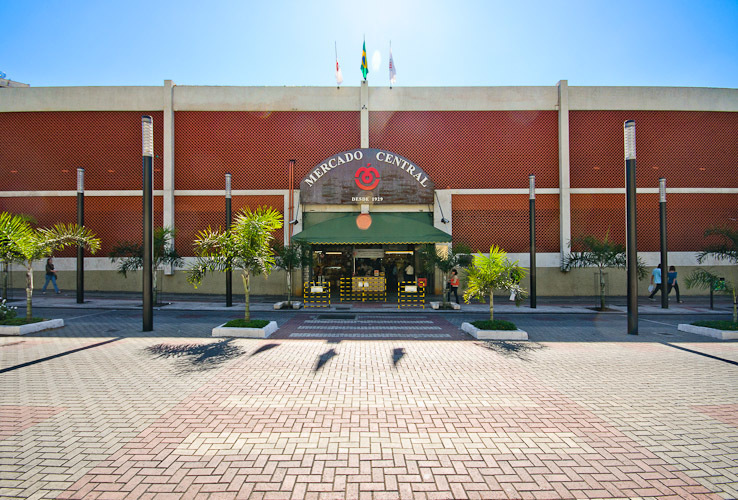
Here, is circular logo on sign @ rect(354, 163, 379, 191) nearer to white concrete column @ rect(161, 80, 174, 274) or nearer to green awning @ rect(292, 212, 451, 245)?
green awning @ rect(292, 212, 451, 245)

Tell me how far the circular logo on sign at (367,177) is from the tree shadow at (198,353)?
44.0ft

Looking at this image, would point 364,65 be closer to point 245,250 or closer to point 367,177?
point 367,177

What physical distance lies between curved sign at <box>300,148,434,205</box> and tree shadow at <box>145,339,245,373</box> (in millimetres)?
12889

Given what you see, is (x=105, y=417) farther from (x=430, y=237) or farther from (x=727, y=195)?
(x=727, y=195)

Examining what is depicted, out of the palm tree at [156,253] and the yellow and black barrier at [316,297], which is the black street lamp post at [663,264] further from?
the palm tree at [156,253]

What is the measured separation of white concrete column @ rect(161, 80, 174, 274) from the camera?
72.6ft

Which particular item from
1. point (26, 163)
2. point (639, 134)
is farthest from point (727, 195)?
point (26, 163)

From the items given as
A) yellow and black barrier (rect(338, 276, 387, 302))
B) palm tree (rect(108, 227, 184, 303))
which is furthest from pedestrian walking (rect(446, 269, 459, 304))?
palm tree (rect(108, 227, 184, 303))

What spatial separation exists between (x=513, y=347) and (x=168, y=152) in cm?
2211

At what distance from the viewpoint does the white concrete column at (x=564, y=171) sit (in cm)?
2214

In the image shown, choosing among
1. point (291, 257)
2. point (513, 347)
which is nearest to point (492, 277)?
point (513, 347)

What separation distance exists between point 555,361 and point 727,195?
2404cm

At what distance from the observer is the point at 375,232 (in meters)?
19.9

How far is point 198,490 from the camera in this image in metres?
3.55
